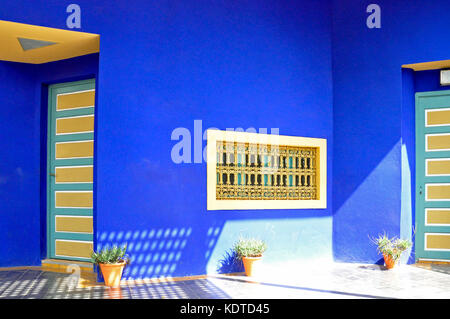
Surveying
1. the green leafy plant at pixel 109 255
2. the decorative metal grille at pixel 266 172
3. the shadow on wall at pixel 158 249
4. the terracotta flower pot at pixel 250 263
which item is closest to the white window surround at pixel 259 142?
the decorative metal grille at pixel 266 172

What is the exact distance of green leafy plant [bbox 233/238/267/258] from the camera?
6.94 meters

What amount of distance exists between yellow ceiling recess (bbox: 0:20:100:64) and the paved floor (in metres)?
3.06

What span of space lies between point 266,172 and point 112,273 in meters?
2.78

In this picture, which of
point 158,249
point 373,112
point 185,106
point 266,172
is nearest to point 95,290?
point 158,249

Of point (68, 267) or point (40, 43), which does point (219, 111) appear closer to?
point (40, 43)

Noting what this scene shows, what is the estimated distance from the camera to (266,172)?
7555 millimetres

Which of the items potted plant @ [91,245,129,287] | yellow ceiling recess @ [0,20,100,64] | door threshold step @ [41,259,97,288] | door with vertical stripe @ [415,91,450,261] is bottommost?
door threshold step @ [41,259,97,288]

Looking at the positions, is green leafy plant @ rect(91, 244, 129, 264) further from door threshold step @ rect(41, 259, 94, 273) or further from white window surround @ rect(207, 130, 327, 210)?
white window surround @ rect(207, 130, 327, 210)

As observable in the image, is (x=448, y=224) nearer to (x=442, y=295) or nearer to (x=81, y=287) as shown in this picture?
(x=442, y=295)

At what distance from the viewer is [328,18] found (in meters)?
8.12

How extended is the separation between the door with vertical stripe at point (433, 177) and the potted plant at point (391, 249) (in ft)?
1.76

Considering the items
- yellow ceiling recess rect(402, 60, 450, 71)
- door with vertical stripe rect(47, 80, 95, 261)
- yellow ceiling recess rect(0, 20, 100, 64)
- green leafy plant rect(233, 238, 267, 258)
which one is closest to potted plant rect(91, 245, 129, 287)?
door with vertical stripe rect(47, 80, 95, 261)
